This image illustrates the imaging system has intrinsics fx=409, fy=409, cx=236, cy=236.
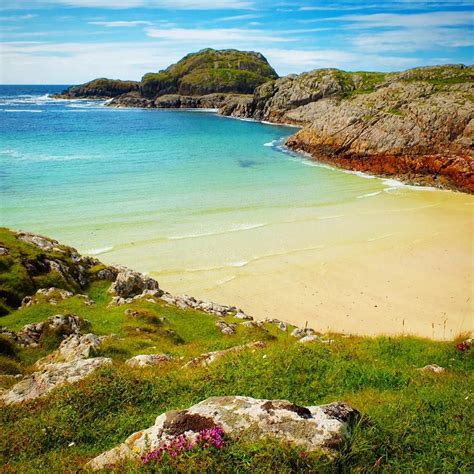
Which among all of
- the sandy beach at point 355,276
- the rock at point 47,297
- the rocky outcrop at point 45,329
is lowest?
the sandy beach at point 355,276

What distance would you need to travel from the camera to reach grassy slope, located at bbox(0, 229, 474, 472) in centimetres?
745

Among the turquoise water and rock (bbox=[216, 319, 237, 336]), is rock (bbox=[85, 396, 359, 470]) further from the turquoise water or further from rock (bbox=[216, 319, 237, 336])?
the turquoise water

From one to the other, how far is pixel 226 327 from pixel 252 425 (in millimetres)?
12691

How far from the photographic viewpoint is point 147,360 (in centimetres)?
1410

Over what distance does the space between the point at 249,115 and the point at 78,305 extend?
15174 cm

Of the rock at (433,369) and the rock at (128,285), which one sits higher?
the rock at (433,369)

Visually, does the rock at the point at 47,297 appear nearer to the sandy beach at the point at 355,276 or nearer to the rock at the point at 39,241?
the rock at the point at 39,241

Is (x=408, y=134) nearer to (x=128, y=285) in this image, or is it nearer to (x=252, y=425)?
(x=128, y=285)

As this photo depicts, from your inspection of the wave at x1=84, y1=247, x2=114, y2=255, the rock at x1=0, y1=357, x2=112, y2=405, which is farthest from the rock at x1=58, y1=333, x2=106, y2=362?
the wave at x1=84, y1=247, x2=114, y2=255

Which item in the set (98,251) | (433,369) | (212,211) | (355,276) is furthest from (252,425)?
(212,211)

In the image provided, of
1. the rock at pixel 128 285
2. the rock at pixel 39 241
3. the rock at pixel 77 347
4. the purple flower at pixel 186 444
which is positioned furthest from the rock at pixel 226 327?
the purple flower at pixel 186 444

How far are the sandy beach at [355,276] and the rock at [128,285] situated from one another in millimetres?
6668

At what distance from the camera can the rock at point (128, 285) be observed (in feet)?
75.6

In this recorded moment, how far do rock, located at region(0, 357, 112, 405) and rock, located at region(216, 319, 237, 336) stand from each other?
7.74 metres
